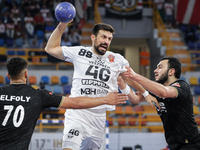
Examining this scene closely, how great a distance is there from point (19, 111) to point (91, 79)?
159 centimetres

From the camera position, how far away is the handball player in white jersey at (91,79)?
4840 mm

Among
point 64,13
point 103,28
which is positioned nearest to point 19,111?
point 64,13

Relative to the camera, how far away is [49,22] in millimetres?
16625

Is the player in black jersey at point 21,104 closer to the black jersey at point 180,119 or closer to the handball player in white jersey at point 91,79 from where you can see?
the handball player in white jersey at point 91,79

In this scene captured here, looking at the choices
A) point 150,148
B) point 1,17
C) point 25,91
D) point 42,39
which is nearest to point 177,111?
point 25,91

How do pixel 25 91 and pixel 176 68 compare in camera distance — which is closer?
pixel 25 91

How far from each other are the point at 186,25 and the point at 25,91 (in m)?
16.6

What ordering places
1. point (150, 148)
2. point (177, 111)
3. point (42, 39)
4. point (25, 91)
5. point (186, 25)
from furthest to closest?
point (186, 25), point (42, 39), point (150, 148), point (177, 111), point (25, 91)

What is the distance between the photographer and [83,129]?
480cm

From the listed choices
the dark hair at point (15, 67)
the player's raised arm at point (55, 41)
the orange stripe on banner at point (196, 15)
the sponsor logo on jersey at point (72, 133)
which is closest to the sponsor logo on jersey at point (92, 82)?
the player's raised arm at point (55, 41)

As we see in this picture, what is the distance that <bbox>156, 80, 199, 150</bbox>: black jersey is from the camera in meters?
4.52

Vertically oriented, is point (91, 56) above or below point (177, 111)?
above

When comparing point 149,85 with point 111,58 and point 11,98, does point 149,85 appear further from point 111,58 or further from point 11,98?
point 11,98

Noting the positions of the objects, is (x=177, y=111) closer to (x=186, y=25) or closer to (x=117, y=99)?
(x=117, y=99)
